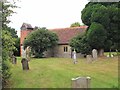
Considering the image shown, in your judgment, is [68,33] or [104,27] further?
[68,33]

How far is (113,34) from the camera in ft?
127

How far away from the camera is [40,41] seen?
160 ft

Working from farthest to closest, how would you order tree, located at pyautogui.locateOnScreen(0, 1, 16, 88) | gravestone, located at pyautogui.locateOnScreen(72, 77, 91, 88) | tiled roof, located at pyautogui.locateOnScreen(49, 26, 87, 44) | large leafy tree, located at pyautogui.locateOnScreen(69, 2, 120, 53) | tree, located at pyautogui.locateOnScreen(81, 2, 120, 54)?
tiled roof, located at pyautogui.locateOnScreen(49, 26, 87, 44), tree, located at pyautogui.locateOnScreen(81, 2, 120, 54), large leafy tree, located at pyautogui.locateOnScreen(69, 2, 120, 53), tree, located at pyautogui.locateOnScreen(0, 1, 16, 88), gravestone, located at pyautogui.locateOnScreen(72, 77, 91, 88)

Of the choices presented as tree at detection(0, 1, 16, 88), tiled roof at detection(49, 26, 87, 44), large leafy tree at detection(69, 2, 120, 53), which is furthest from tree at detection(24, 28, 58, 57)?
tree at detection(0, 1, 16, 88)

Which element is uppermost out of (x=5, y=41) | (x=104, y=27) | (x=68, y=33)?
(x=68, y=33)

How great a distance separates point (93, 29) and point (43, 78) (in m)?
20.2

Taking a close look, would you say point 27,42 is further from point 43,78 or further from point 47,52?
point 43,78

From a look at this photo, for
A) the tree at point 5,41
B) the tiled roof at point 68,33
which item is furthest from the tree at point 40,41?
the tree at point 5,41

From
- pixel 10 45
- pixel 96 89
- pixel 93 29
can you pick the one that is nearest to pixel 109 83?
pixel 96 89

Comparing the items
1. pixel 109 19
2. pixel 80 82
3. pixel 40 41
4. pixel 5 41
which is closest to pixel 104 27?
pixel 109 19

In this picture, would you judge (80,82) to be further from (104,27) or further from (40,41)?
(40,41)

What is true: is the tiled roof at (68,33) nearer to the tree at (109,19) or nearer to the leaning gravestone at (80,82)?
the tree at (109,19)

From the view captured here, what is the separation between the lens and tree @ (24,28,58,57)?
1914 inches

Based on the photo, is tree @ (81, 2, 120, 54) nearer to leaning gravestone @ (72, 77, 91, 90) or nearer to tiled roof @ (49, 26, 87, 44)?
tiled roof @ (49, 26, 87, 44)
